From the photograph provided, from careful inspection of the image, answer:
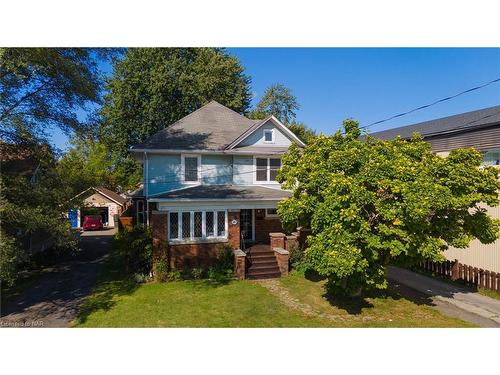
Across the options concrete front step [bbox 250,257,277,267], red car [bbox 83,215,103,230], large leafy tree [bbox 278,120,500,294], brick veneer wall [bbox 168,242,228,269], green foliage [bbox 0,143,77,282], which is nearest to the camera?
large leafy tree [bbox 278,120,500,294]

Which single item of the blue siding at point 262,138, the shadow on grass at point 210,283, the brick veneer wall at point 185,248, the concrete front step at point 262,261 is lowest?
the shadow on grass at point 210,283

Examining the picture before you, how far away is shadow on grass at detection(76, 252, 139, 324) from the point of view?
1088 centimetres

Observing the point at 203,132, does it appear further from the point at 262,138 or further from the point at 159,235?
the point at 159,235

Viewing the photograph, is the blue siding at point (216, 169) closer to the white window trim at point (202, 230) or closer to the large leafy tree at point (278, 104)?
the white window trim at point (202, 230)

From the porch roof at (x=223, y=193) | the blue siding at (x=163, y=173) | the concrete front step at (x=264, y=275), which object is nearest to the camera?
the concrete front step at (x=264, y=275)

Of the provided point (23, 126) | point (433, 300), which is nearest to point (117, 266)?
point (23, 126)

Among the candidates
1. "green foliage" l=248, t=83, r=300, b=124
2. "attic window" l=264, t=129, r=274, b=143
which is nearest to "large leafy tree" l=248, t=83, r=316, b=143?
"green foliage" l=248, t=83, r=300, b=124

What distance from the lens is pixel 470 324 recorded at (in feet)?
31.9

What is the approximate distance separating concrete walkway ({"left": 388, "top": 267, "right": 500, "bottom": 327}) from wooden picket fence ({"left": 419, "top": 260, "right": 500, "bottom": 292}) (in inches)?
19.8

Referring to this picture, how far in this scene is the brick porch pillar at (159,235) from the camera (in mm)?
14195

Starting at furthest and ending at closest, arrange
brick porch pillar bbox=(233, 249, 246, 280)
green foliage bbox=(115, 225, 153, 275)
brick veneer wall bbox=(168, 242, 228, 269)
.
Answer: brick veneer wall bbox=(168, 242, 228, 269)
brick porch pillar bbox=(233, 249, 246, 280)
green foliage bbox=(115, 225, 153, 275)

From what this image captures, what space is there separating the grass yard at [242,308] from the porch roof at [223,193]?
3.77m

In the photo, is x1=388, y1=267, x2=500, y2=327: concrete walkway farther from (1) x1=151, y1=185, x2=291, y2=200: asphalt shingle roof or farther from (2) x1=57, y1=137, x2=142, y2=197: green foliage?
(2) x1=57, y1=137, x2=142, y2=197: green foliage

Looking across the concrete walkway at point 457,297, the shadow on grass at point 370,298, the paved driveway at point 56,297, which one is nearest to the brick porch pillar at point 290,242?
the shadow on grass at point 370,298
